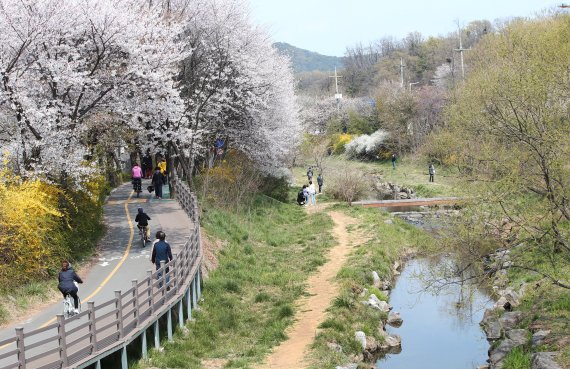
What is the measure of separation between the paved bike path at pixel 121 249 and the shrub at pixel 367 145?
139 feet

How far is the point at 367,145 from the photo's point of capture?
242 feet

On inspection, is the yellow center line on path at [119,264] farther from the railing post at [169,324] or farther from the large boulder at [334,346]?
the large boulder at [334,346]

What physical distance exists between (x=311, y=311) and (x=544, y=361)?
7688 mm

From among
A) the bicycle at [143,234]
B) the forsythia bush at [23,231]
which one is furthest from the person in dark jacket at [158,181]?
the forsythia bush at [23,231]

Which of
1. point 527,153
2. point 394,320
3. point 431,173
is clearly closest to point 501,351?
point 394,320

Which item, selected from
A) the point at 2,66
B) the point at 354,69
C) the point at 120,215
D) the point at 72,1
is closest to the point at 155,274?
the point at 2,66

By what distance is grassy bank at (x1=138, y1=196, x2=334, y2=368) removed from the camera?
16812 millimetres

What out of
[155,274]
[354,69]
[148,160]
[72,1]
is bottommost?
[155,274]

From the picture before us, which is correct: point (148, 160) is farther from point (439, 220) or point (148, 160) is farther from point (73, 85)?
point (439, 220)

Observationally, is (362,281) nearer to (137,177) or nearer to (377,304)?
(377,304)

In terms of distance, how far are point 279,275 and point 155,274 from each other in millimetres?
10027

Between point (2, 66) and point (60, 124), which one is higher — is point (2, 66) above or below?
above

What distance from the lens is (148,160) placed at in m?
41.2

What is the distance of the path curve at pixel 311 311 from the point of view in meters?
16.9
